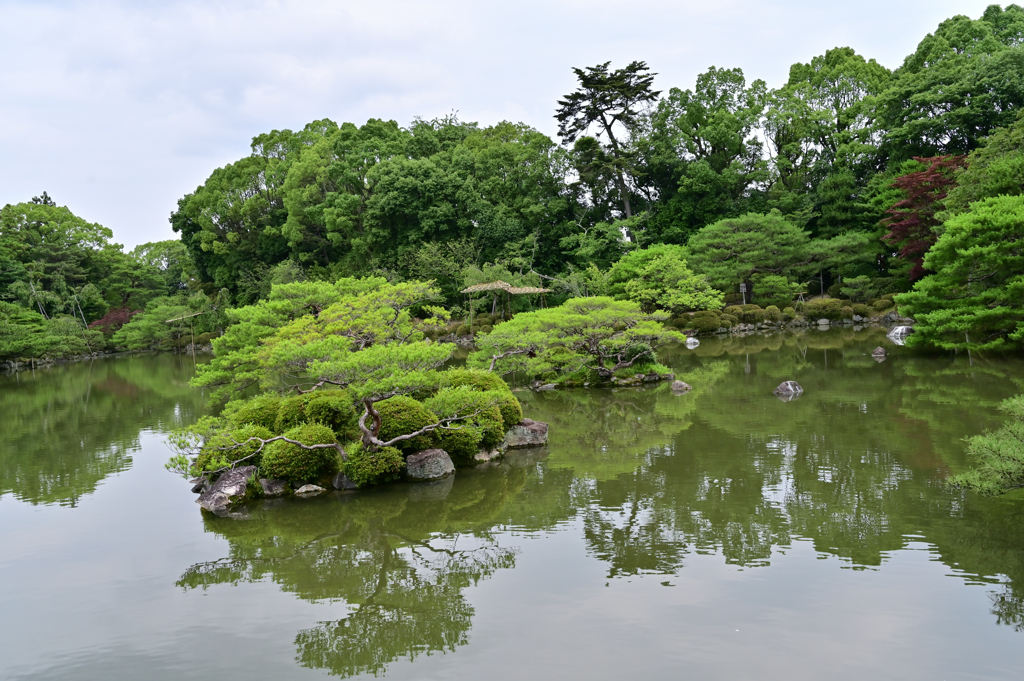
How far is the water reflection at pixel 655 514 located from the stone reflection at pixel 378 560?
0.06ft

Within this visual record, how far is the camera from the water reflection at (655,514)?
5.11 meters

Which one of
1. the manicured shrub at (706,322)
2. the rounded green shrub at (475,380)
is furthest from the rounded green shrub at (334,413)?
the manicured shrub at (706,322)

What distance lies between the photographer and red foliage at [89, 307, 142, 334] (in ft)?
123

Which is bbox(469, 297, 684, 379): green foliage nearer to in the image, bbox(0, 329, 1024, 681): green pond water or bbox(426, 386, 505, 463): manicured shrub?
bbox(0, 329, 1024, 681): green pond water

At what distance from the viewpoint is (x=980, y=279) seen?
14078 mm

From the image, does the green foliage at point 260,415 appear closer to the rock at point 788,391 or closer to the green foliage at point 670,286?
the rock at point 788,391

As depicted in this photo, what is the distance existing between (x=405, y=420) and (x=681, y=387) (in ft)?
24.3

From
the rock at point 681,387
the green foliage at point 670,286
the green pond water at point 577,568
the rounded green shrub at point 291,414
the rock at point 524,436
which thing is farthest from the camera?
the green foliage at point 670,286

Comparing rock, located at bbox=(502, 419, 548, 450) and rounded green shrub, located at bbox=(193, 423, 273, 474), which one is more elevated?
rounded green shrub, located at bbox=(193, 423, 273, 474)

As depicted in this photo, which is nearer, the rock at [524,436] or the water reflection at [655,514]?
the water reflection at [655,514]

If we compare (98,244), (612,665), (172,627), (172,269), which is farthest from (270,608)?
(172,269)

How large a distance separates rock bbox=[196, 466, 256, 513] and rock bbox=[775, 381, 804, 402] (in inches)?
376

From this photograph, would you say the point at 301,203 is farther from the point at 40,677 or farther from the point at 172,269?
the point at 40,677

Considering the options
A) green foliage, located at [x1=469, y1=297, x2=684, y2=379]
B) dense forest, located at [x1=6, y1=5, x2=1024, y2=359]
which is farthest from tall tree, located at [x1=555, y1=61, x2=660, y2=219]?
green foliage, located at [x1=469, y1=297, x2=684, y2=379]
